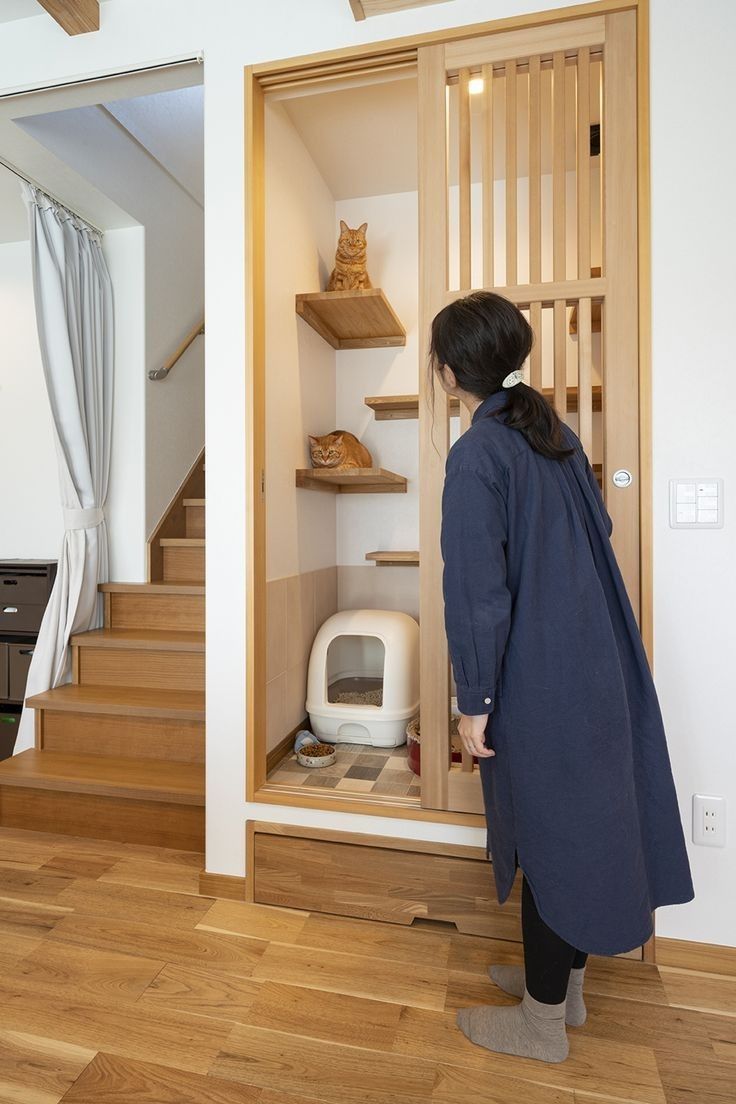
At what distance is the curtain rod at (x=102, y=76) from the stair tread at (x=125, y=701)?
205cm

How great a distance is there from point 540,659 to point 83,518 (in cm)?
235

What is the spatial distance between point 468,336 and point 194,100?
2.61 metres

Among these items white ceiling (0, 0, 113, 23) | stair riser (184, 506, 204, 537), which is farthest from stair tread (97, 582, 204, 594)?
white ceiling (0, 0, 113, 23)

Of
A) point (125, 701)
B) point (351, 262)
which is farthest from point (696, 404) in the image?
point (125, 701)

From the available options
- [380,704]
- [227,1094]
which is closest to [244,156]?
[380,704]

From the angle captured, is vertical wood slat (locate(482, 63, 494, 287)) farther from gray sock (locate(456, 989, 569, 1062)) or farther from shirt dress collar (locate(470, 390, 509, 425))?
gray sock (locate(456, 989, 569, 1062))

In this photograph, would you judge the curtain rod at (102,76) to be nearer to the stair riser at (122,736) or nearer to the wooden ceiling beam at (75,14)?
the wooden ceiling beam at (75,14)

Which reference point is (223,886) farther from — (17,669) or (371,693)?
(17,669)

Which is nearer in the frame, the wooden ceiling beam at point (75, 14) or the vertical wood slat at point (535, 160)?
the vertical wood slat at point (535, 160)

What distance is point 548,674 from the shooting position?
47.6 inches

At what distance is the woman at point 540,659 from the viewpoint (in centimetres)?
121

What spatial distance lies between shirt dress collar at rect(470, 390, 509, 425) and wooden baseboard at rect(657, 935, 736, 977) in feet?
4.50

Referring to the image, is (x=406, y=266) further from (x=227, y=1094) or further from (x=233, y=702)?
(x=227, y=1094)

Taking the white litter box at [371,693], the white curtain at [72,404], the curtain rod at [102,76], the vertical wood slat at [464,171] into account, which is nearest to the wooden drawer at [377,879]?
the white litter box at [371,693]
